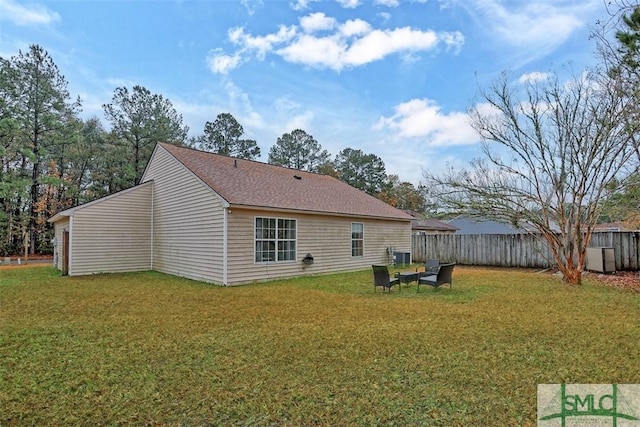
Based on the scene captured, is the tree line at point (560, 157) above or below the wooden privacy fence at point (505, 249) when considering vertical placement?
above

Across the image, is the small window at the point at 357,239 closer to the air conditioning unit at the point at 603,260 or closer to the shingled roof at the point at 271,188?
the shingled roof at the point at 271,188

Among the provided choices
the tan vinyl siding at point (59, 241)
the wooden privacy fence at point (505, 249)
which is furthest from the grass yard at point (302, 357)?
the wooden privacy fence at point (505, 249)

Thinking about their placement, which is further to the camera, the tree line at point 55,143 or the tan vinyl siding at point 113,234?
the tree line at point 55,143

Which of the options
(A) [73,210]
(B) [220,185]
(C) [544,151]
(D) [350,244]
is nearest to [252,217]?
(B) [220,185]

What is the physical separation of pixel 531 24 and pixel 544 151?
150 inches

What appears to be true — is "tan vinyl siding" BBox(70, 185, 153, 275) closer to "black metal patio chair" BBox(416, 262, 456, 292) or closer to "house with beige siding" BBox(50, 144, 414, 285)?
"house with beige siding" BBox(50, 144, 414, 285)

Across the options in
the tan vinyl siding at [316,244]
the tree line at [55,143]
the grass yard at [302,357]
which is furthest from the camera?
the tree line at [55,143]

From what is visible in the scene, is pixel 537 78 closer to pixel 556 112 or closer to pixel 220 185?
pixel 556 112

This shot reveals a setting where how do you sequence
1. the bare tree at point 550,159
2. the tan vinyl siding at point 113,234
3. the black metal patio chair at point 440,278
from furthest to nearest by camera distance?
the tan vinyl siding at point 113,234, the bare tree at point 550,159, the black metal patio chair at point 440,278

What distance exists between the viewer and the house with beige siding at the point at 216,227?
35.3ft

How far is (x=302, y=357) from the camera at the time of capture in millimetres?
4230

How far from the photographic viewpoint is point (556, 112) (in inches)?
419

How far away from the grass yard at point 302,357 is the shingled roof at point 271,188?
4.16 metres

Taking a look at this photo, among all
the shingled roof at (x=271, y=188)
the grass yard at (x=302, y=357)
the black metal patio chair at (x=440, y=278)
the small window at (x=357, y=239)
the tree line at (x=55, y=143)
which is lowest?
the grass yard at (x=302, y=357)
